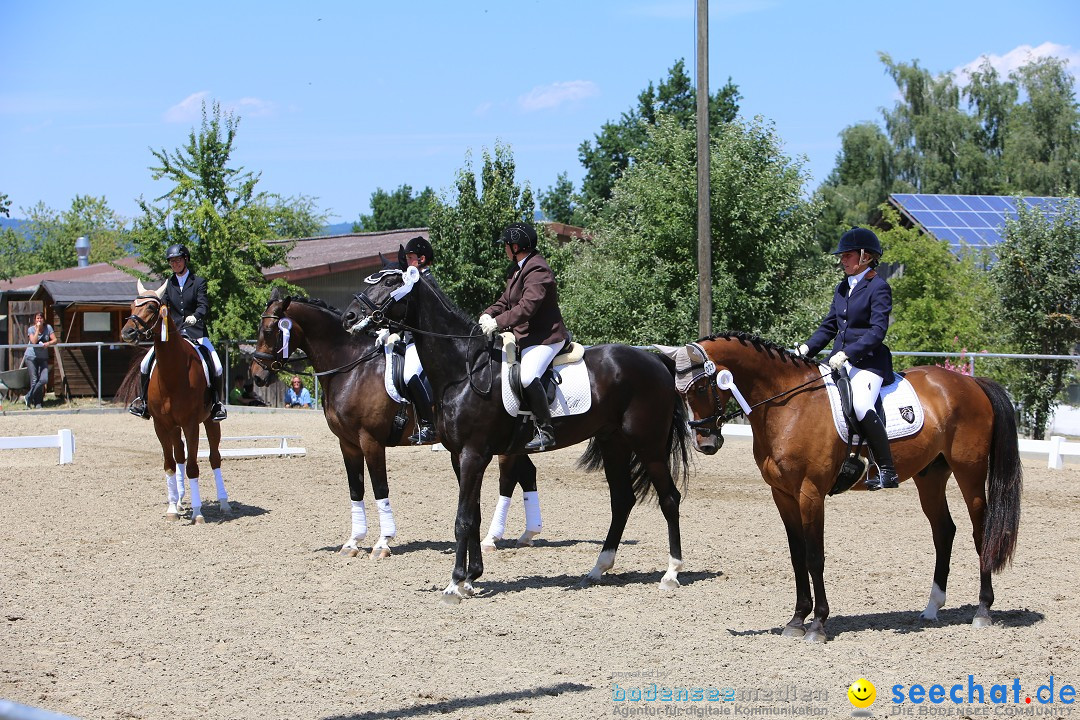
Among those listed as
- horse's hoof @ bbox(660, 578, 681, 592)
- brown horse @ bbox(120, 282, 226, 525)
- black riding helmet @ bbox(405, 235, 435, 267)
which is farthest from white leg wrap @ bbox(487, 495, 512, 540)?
brown horse @ bbox(120, 282, 226, 525)

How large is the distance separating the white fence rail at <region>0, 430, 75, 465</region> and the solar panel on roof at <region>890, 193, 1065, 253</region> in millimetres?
24036

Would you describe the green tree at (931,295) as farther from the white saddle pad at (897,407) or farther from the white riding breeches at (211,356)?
the white saddle pad at (897,407)

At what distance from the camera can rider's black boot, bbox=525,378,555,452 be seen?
776cm

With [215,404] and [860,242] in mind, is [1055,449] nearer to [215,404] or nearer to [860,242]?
[860,242]

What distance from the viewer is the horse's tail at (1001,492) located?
6.64 metres

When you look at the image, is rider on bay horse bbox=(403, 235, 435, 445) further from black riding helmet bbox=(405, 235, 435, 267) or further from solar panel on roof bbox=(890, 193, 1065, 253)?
solar panel on roof bbox=(890, 193, 1065, 253)

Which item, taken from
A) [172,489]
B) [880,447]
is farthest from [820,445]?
[172,489]

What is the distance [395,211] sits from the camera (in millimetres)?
68250

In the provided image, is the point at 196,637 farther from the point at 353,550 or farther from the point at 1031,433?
the point at 1031,433

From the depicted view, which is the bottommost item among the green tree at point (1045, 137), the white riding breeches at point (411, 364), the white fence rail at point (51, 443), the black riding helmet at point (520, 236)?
the white fence rail at point (51, 443)

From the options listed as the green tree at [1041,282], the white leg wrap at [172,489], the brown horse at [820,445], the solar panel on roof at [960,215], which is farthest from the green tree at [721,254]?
the brown horse at [820,445]

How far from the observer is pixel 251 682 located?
5.59 m

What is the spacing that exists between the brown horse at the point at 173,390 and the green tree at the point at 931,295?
1827 centimetres

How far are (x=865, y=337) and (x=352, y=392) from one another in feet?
15.9
